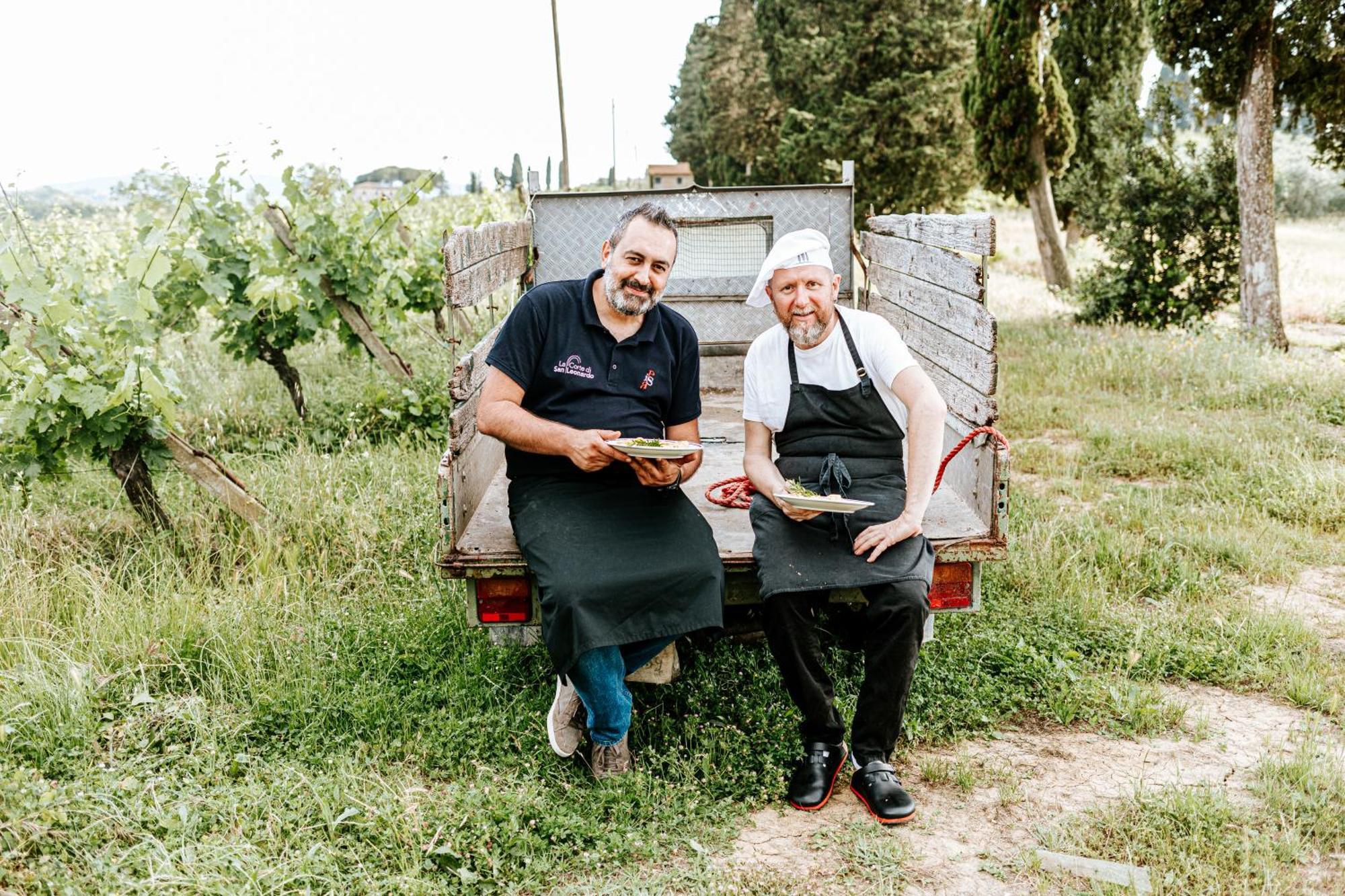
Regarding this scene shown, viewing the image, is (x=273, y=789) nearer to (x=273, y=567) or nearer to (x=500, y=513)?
(x=500, y=513)

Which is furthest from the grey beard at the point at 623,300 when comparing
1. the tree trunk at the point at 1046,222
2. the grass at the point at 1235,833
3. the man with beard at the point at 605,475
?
the tree trunk at the point at 1046,222

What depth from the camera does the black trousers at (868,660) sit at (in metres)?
3.13

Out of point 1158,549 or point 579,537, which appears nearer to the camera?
point 579,537

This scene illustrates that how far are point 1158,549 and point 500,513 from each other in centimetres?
329

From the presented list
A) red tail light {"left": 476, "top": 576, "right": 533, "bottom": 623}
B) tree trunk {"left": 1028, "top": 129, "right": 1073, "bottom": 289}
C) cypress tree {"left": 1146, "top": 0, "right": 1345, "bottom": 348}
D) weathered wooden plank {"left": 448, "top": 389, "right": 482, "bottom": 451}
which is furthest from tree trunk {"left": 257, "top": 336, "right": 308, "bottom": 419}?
tree trunk {"left": 1028, "top": 129, "right": 1073, "bottom": 289}

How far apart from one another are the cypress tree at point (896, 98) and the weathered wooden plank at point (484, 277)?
16315 millimetres

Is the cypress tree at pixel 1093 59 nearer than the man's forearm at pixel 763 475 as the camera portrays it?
No

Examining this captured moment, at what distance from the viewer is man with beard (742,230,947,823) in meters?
3.15

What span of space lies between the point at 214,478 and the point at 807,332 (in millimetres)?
2999

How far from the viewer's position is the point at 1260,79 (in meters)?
9.48

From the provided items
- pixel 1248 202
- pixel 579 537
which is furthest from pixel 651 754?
pixel 1248 202

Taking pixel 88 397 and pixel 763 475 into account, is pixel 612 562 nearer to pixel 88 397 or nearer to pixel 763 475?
pixel 763 475

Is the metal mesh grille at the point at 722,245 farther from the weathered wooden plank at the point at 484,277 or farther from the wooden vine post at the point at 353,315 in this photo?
the wooden vine post at the point at 353,315

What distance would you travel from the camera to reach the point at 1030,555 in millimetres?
4777
